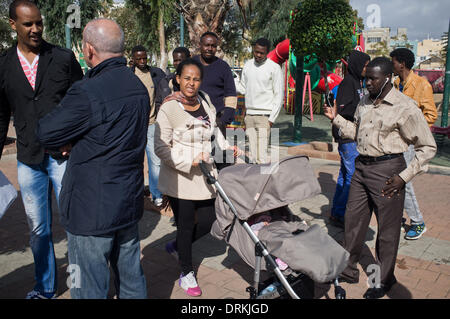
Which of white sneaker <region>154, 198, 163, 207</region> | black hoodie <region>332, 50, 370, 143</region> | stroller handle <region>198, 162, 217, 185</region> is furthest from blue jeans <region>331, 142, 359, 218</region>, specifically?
white sneaker <region>154, 198, 163, 207</region>

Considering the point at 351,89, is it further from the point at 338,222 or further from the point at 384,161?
the point at 338,222

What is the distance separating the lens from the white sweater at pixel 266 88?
6.43 m

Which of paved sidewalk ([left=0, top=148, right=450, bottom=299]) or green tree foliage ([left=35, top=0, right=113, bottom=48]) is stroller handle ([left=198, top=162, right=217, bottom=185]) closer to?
paved sidewalk ([left=0, top=148, right=450, bottom=299])

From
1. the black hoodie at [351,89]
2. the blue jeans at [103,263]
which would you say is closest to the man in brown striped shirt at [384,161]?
the black hoodie at [351,89]

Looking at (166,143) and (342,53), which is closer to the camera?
(166,143)

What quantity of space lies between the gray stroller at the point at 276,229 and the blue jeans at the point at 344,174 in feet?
6.19

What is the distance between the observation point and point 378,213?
3605 millimetres

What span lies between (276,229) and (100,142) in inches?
58.4

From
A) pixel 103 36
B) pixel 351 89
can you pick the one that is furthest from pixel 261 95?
pixel 103 36

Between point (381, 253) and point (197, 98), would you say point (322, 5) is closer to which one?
point (197, 98)

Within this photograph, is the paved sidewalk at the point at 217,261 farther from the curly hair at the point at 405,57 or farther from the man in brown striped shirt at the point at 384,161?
the curly hair at the point at 405,57
